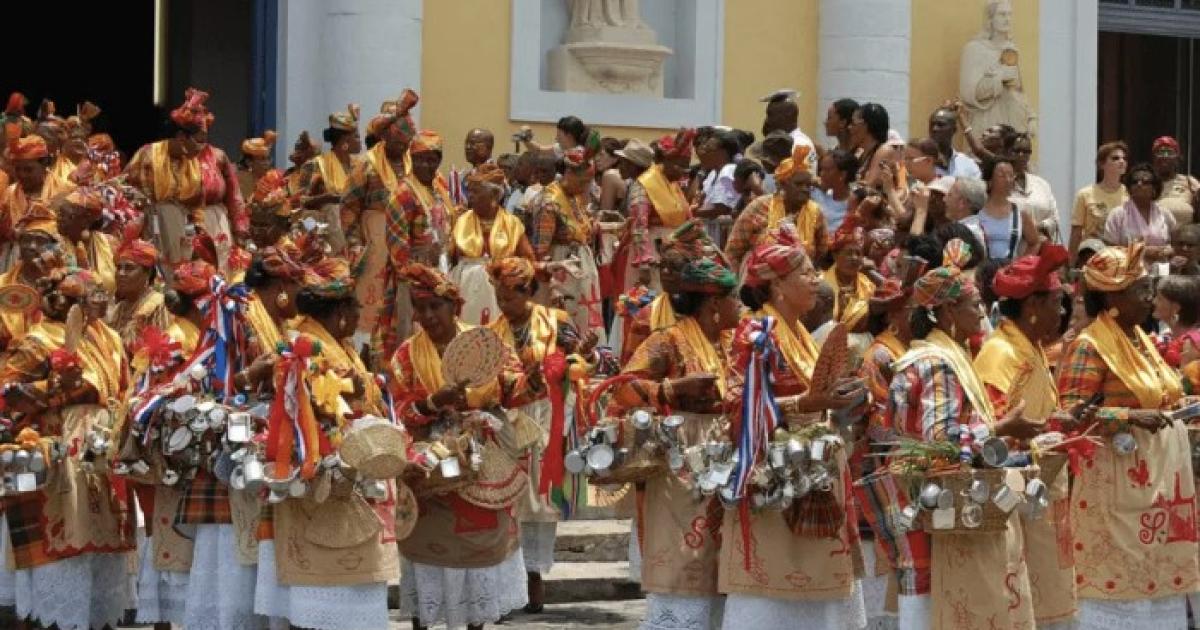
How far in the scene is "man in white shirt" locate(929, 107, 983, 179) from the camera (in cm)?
1669

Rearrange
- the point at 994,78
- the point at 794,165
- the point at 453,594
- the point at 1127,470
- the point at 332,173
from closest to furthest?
the point at 1127,470 < the point at 453,594 < the point at 794,165 < the point at 332,173 < the point at 994,78

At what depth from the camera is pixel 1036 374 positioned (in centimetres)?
980

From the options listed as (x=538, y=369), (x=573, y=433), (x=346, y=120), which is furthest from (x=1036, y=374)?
(x=346, y=120)

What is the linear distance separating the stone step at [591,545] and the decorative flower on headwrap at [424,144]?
312 cm

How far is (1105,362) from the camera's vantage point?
33.6 feet

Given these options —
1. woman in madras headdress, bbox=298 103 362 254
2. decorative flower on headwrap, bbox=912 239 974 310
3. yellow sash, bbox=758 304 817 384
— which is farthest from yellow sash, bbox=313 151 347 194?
decorative flower on headwrap, bbox=912 239 974 310

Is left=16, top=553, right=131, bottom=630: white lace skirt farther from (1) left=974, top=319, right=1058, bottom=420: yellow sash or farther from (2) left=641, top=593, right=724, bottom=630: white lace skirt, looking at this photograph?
(1) left=974, top=319, right=1058, bottom=420: yellow sash

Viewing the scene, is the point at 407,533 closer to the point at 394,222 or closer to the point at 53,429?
the point at 53,429

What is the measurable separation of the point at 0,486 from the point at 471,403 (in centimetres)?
201

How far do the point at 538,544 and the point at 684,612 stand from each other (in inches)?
114

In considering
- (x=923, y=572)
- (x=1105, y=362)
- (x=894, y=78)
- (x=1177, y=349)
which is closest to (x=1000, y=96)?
(x=894, y=78)

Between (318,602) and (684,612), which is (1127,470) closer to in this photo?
(684,612)

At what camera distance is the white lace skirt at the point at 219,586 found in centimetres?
1026

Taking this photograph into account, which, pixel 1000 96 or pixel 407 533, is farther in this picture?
pixel 1000 96
